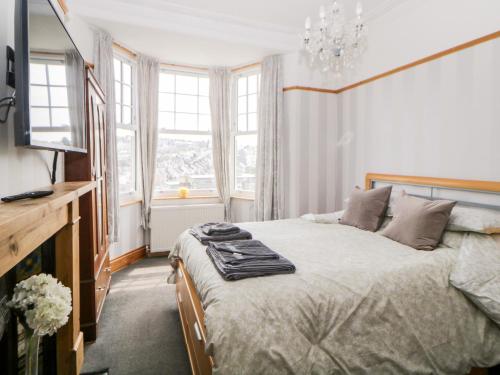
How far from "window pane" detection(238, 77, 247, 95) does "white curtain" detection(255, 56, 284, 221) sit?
435mm

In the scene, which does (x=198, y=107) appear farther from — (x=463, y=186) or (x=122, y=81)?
(x=463, y=186)

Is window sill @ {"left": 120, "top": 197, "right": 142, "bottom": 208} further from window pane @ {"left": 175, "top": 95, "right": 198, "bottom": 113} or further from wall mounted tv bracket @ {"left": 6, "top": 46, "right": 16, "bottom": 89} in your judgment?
wall mounted tv bracket @ {"left": 6, "top": 46, "right": 16, "bottom": 89}

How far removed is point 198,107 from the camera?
4.50m

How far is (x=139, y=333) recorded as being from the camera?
2299 millimetres

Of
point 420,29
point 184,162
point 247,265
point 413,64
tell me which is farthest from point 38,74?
point 184,162

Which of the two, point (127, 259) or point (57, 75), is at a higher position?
point (57, 75)

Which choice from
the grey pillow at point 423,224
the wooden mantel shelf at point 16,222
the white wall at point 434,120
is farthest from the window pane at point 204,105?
the wooden mantel shelf at point 16,222

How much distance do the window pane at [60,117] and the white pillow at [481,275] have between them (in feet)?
7.24

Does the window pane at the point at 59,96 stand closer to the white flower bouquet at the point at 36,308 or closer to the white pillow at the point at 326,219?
the white flower bouquet at the point at 36,308

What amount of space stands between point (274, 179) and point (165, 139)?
170 cm

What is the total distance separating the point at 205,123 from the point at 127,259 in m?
2.21

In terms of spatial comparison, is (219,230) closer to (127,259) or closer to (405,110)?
(127,259)

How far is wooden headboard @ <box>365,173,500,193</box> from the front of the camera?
7.56ft

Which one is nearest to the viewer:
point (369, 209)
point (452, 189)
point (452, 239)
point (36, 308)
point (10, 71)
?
point (36, 308)
